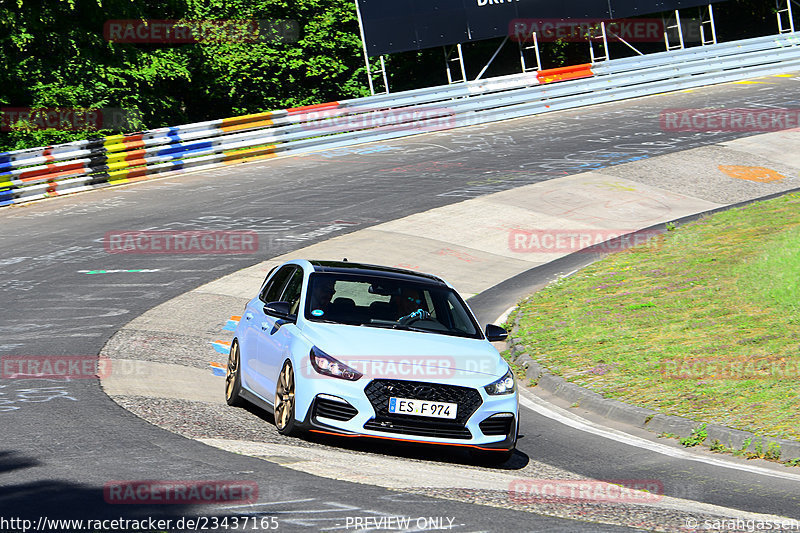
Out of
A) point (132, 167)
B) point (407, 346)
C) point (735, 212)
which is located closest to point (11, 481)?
point (407, 346)

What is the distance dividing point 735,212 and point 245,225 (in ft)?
33.2

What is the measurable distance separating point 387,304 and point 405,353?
1.05 meters

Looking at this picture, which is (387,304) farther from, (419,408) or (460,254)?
(460,254)

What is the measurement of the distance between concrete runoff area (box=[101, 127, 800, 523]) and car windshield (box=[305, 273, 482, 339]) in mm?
1246

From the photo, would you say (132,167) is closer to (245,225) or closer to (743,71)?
(245,225)

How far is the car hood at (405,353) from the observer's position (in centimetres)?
852

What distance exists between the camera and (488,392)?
8.70 meters

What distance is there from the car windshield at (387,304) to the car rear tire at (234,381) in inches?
54.3

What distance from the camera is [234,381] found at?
34.5ft

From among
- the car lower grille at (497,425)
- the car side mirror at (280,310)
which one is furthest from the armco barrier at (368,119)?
the car lower grille at (497,425)

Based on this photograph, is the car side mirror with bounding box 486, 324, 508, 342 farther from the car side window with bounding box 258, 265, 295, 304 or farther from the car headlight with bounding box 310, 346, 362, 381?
the car side window with bounding box 258, 265, 295, 304

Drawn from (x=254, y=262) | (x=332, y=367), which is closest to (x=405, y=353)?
(x=332, y=367)

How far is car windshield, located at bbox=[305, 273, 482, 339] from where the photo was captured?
9422mm

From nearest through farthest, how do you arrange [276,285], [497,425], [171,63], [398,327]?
[497,425] < [398,327] < [276,285] < [171,63]
